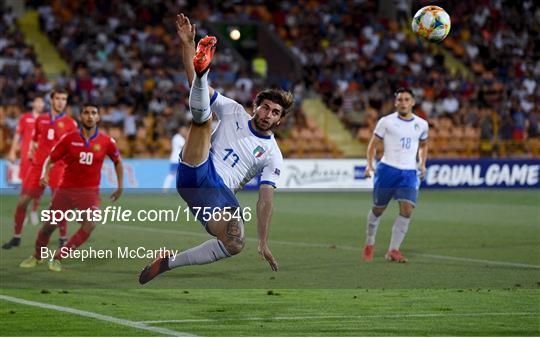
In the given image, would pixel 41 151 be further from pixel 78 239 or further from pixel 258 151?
pixel 258 151

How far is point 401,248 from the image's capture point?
54.0 feet

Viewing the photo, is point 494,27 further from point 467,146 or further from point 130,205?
point 130,205

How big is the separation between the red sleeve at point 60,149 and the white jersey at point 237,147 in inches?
157

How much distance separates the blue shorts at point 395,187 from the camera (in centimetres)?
1482

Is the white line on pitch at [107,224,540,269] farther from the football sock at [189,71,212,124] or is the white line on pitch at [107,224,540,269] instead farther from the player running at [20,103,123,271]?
the football sock at [189,71,212,124]

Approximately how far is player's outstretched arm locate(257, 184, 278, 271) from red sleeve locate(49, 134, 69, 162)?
14.0 feet

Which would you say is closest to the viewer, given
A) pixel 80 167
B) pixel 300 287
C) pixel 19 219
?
pixel 300 287

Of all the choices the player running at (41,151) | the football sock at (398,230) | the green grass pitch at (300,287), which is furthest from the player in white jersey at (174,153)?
the football sock at (398,230)

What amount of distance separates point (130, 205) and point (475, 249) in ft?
33.5

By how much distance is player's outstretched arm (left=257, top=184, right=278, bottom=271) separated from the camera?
9.45m

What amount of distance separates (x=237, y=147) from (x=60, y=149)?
423 cm

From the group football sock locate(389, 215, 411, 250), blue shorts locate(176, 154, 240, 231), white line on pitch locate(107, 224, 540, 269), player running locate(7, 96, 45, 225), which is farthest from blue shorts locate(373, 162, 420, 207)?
player running locate(7, 96, 45, 225)

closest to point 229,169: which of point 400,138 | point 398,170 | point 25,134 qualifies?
point 398,170

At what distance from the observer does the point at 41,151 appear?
54.0 feet
